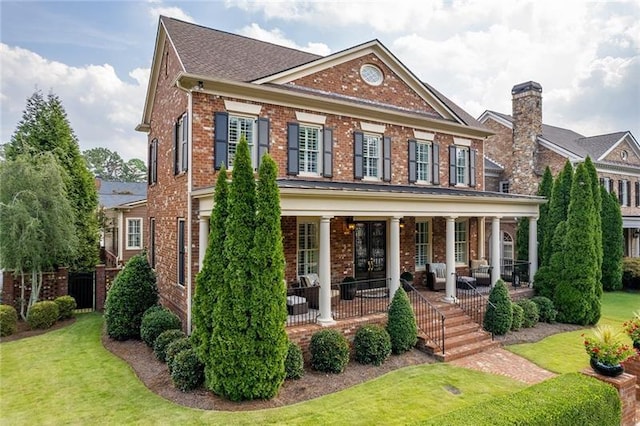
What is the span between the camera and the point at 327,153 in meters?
12.3

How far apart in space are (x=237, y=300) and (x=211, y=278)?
78 cm

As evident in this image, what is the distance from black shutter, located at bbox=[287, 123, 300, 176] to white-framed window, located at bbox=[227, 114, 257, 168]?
3.61 ft

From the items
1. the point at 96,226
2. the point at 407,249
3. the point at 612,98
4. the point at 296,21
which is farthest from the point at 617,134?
the point at 96,226

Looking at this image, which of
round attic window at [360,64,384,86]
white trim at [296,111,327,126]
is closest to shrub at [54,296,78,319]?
white trim at [296,111,327,126]

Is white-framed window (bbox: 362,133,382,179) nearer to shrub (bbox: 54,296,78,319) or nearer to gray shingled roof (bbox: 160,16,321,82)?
gray shingled roof (bbox: 160,16,321,82)

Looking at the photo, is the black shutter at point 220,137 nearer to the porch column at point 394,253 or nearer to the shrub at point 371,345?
the porch column at point 394,253

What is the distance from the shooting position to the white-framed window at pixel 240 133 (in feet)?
35.5

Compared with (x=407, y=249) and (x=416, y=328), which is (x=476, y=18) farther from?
(x=416, y=328)

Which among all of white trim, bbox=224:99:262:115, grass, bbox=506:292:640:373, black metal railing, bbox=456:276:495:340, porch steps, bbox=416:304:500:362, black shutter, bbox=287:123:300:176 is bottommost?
grass, bbox=506:292:640:373

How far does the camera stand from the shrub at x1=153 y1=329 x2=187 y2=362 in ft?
30.6

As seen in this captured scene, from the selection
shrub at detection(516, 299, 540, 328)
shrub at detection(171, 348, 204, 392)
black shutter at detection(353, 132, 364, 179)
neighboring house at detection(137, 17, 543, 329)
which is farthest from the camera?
black shutter at detection(353, 132, 364, 179)

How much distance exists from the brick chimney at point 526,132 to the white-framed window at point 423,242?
1257cm

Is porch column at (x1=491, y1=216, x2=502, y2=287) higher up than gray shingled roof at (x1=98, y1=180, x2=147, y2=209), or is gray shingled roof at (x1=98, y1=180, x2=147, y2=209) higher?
gray shingled roof at (x1=98, y1=180, x2=147, y2=209)

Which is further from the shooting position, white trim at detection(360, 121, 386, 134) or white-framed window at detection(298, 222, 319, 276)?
white trim at detection(360, 121, 386, 134)
